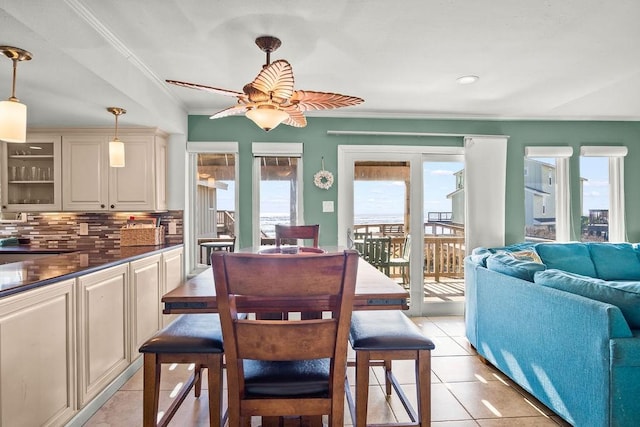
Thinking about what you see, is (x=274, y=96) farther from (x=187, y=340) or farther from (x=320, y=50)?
(x=187, y=340)

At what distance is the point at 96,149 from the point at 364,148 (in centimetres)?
277

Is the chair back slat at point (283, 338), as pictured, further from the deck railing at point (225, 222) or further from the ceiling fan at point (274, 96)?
the deck railing at point (225, 222)

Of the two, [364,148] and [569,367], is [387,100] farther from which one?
[569,367]

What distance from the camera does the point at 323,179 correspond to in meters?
4.03

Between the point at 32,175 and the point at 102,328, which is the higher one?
the point at 32,175

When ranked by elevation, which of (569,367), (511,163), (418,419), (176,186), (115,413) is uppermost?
(511,163)

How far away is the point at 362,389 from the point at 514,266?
4.97 ft

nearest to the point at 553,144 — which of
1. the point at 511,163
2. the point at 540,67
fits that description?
the point at 511,163

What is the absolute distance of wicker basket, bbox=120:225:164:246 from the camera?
11.1 ft

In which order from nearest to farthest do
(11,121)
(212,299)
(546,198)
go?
(212,299) → (11,121) → (546,198)

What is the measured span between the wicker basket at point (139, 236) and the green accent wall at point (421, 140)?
0.91 meters

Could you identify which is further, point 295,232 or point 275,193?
point 275,193

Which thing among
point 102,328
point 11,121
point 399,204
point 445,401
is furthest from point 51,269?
point 399,204

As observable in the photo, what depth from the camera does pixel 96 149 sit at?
137 inches
